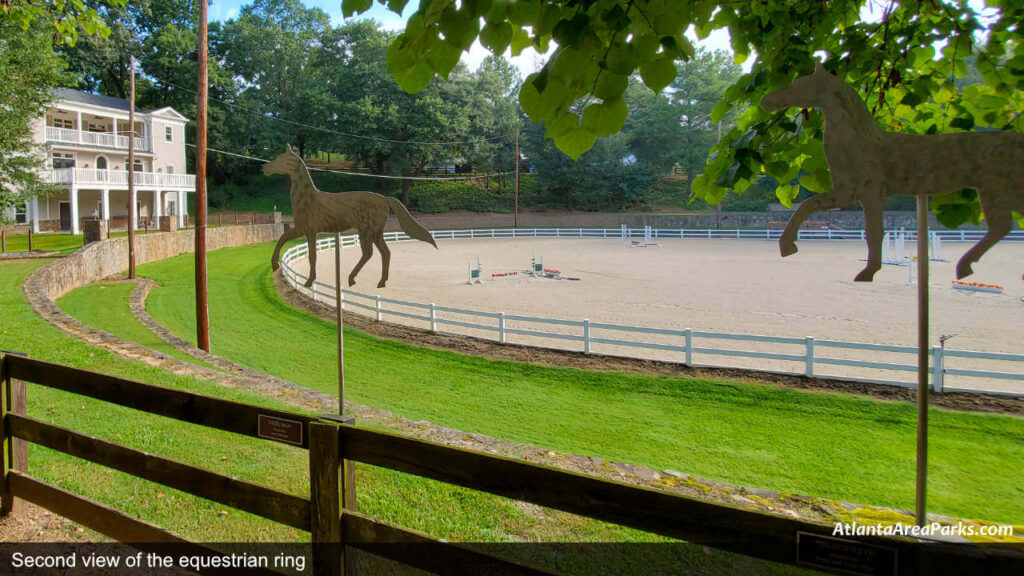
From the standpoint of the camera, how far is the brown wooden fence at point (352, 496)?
6.13 feet

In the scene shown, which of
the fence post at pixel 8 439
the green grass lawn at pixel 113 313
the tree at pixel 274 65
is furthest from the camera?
the tree at pixel 274 65

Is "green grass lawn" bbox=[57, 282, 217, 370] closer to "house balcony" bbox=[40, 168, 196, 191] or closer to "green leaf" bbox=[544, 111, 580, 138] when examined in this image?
"green leaf" bbox=[544, 111, 580, 138]

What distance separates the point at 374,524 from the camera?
2.62 metres

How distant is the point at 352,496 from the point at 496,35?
6.99 feet

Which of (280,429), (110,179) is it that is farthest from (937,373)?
(110,179)

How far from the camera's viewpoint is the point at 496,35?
2.14 metres

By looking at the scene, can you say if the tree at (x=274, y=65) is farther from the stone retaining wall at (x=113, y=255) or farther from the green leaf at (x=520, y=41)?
the green leaf at (x=520, y=41)

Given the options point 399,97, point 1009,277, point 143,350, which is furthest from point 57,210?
point 1009,277

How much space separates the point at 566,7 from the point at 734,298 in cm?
1767

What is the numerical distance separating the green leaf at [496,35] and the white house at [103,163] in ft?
129

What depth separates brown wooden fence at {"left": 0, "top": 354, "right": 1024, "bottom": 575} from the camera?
1868 millimetres

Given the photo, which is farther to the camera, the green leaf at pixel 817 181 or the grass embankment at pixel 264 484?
the grass embankment at pixel 264 484

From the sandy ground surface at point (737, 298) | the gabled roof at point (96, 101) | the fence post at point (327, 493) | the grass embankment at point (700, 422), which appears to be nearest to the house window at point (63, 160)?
the gabled roof at point (96, 101)

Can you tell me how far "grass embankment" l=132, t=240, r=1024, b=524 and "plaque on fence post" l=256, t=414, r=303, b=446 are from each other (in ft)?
17.2
